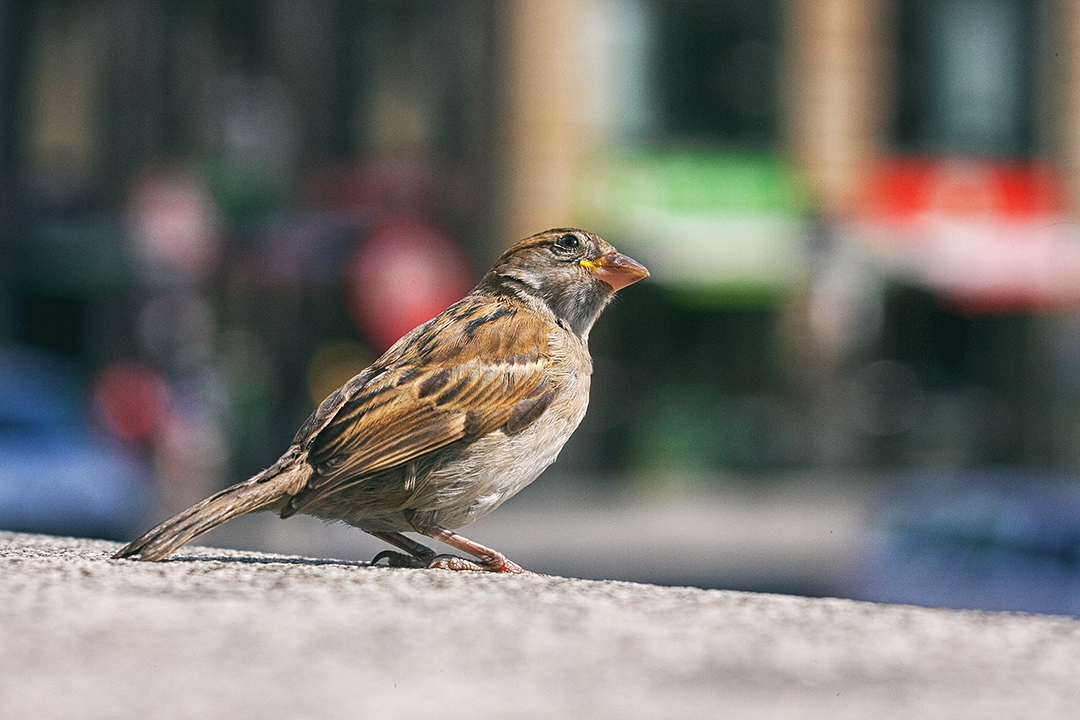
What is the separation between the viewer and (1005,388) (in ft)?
73.3

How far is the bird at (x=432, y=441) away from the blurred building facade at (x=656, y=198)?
15313 millimetres

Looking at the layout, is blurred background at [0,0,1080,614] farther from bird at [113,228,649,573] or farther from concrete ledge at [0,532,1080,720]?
Result: concrete ledge at [0,532,1080,720]

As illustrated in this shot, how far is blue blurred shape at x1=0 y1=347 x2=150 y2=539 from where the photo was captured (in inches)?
480

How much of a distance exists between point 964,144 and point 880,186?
1638 mm

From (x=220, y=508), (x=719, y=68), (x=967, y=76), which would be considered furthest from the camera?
(x=967, y=76)

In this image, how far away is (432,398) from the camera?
459 centimetres

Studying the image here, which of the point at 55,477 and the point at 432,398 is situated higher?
the point at 432,398

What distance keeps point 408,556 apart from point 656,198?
16.5 m

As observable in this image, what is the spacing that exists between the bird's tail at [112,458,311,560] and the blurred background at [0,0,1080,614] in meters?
15.3

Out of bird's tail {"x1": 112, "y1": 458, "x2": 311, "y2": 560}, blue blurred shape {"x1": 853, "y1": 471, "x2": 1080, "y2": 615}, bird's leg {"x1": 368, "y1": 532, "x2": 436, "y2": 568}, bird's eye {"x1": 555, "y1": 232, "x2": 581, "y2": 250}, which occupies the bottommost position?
blue blurred shape {"x1": 853, "y1": 471, "x2": 1080, "y2": 615}

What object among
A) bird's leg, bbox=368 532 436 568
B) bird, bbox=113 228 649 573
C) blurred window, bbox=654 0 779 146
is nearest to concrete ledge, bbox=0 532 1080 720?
bird, bbox=113 228 649 573

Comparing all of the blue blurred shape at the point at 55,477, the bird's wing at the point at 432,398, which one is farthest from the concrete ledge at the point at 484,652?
the blue blurred shape at the point at 55,477

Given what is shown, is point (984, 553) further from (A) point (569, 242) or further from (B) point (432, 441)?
(B) point (432, 441)

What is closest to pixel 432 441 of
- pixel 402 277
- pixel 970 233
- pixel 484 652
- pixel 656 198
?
pixel 484 652
